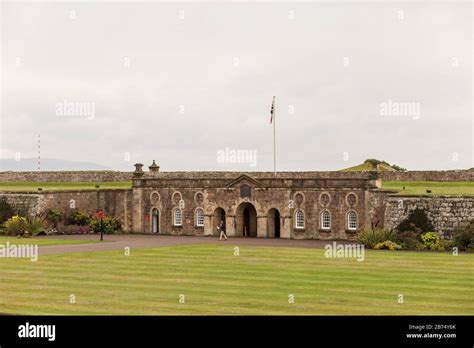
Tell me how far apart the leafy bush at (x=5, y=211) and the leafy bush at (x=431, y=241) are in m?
30.1

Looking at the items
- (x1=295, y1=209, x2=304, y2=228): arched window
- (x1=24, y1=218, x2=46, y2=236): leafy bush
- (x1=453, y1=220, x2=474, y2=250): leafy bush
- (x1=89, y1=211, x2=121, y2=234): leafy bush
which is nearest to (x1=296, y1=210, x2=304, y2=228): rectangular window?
(x1=295, y1=209, x2=304, y2=228): arched window

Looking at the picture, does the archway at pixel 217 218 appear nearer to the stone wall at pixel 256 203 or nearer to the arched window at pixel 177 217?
the stone wall at pixel 256 203

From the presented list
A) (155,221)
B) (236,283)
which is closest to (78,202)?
(155,221)

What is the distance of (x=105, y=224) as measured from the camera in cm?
6006

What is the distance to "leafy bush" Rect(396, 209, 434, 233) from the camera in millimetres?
48219

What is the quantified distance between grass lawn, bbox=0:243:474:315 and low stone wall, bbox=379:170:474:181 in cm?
1917

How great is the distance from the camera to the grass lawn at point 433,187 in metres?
50.8

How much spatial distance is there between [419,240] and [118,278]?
21.7 meters

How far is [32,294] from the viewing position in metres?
27.1

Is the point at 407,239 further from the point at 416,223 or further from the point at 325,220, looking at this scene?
the point at 325,220

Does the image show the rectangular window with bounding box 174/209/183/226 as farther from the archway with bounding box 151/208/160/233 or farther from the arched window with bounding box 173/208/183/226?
the archway with bounding box 151/208/160/233

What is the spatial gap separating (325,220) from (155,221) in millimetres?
14070

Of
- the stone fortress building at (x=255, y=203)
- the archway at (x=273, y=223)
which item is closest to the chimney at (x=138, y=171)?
the stone fortress building at (x=255, y=203)

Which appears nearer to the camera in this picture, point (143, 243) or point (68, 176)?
point (143, 243)
